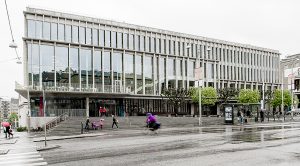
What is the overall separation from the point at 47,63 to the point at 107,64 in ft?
39.2

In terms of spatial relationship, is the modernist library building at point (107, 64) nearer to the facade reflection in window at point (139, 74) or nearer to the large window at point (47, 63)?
the large window at point (47, 63)

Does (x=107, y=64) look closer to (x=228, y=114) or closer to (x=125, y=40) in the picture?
(x=125, y=40)

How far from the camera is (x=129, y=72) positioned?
65.8 metres

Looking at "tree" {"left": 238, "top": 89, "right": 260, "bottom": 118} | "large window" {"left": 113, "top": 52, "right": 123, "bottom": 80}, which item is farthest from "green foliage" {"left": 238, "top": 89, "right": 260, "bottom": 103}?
"large window" {"left": 113, "top": 52, "right": 123, "bottom": 80}

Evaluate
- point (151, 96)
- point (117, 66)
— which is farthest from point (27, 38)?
point (151, 96)

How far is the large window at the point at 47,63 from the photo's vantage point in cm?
5494

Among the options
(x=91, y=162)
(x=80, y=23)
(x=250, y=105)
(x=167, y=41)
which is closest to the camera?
(x=91, y=162)

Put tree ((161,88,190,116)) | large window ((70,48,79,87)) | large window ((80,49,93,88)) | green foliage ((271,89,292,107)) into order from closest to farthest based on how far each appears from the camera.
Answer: large window ((70,48,79,87)), large window ((80,49,93,88)), tree ((161,88,190,116)), green foliage ((271,89,292,107))

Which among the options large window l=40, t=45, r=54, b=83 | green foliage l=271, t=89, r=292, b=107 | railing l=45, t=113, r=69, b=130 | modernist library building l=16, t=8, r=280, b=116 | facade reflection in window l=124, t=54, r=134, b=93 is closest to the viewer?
railing l=45, t=113, r=69, b=130

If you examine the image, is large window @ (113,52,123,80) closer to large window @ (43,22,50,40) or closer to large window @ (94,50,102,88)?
large window @ (94,50,102,88)

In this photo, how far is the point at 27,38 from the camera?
5400 centimetres

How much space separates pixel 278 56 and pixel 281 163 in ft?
306

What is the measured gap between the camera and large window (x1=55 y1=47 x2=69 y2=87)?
56.2 m

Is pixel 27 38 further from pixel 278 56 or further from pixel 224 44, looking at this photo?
pixel 278 56
